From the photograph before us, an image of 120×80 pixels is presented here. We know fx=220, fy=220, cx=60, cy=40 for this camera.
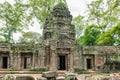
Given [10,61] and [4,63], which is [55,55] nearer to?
[10,61]

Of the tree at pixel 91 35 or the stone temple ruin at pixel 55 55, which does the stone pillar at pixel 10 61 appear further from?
the tree at pixel 91 35

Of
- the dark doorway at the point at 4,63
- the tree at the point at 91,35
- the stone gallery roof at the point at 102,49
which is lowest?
the dark doorway at the point at 4,63

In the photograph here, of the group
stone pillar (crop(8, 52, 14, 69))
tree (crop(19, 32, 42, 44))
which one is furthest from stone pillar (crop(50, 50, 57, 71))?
tree (crop(19, 32, 42, 44))

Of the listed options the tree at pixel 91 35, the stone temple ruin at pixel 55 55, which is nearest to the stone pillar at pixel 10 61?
the stone temple ruin at pixel 55 55

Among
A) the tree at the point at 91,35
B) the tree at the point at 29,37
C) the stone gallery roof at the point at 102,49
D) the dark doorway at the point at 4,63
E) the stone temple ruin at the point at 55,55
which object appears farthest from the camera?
the tree at the point at 29,37

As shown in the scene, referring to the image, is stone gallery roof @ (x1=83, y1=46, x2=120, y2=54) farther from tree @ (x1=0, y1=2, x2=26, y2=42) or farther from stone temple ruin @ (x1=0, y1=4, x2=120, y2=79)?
tree @ (x1=0, y1=2, x2=26, y2=42)

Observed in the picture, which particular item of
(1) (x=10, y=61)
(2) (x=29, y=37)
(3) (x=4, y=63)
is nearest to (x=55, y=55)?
(1) (x=10, y=61)

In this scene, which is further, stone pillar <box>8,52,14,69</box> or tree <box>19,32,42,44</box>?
tree <box>19,32,42,44</box>

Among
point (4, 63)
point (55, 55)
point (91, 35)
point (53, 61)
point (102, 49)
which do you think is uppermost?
point (91, 35)

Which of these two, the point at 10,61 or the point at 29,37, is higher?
the point at 29,37

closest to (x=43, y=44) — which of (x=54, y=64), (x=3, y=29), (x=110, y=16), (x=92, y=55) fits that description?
(x=54, y=64)

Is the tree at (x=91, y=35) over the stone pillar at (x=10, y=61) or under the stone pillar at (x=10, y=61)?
over

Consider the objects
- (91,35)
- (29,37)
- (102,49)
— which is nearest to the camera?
(102,49)

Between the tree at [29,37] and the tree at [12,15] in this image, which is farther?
the tree at [29,37]
